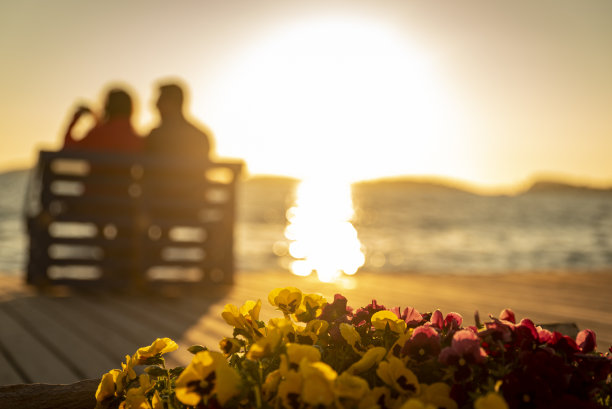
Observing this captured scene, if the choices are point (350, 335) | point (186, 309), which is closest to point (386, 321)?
point (350, 335)

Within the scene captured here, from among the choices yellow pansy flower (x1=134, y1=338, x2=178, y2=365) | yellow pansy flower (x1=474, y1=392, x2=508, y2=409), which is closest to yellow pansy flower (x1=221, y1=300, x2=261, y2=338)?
yellow pansy flower (x1=134, y1=338, x2=178, y2=365)

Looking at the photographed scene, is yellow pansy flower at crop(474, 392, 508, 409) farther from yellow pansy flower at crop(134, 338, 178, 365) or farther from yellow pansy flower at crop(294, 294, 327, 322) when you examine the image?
yellow pansy flower at crop(134, 338, 178, 365)

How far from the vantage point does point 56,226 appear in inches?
237

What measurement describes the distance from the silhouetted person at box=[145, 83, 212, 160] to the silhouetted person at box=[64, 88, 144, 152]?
24 centimetres

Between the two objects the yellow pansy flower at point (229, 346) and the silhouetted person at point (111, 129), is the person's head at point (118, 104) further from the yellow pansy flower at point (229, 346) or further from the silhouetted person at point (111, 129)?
the yellow pansy flower at point (229, 346)

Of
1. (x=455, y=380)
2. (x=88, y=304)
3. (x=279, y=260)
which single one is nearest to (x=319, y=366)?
(x=455, y=380)

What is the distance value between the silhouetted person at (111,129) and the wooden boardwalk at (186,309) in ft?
4.73

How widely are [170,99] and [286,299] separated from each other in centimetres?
512

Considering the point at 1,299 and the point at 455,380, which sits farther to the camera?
the point at 1,299

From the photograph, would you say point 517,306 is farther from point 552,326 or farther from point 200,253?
point 552,326

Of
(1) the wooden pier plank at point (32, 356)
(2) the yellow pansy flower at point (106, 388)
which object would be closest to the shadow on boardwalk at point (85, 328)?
(1) the wooden pier plank at point (32, 356)

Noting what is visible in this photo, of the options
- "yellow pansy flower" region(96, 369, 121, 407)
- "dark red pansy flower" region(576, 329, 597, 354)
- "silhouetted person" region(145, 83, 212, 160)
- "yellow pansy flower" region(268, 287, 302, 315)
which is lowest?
"yellow pansy flower" region(96, 369, 121, 407)

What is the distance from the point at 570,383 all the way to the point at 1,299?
5113mm

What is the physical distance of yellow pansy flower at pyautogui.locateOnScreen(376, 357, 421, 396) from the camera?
3.82 ft
